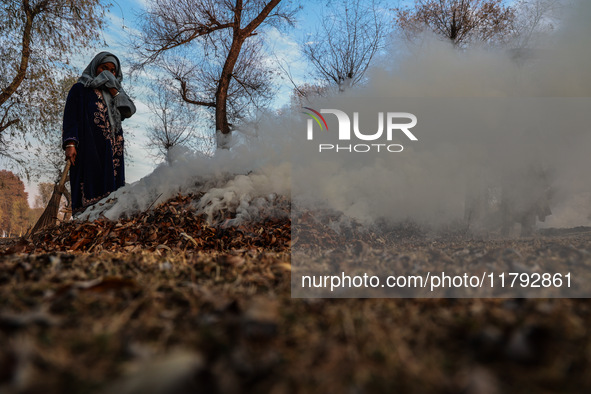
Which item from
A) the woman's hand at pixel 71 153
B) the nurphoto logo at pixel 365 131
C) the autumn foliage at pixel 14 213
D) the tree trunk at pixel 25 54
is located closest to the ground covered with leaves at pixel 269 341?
the nurphoto logo at pixel 365 131

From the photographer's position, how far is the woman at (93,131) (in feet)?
19.5

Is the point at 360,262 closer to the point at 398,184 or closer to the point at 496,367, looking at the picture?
the point at 496,367

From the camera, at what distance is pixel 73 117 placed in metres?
5.93

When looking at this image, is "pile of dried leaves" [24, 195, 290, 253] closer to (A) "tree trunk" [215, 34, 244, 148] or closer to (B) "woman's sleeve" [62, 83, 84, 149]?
(B) "woman's sleeve" [62, 83, 84, 149]

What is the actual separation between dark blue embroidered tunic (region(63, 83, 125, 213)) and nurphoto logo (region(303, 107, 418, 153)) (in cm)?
367

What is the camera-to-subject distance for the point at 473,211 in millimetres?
5445

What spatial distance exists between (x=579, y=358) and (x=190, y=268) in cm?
164

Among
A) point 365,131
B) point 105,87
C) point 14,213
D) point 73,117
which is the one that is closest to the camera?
point 365,131

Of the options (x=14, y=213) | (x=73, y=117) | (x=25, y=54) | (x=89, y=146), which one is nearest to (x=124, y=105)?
(x=73, y=117)

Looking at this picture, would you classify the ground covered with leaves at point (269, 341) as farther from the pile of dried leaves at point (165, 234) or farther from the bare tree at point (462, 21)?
the bare tree at point (462, 21)

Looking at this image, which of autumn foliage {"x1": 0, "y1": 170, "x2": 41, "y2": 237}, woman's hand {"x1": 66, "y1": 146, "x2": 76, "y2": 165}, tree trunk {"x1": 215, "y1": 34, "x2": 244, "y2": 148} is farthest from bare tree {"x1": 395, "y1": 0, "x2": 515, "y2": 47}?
autumn foliage {"x1": 0, "y1": 170, "x2": 41, "y2": 237}

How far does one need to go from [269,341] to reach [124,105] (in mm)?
6627

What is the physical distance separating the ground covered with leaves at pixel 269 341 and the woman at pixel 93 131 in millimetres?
5035

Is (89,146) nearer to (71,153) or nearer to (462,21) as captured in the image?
(71,153)
